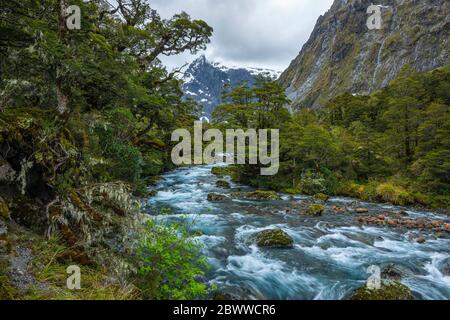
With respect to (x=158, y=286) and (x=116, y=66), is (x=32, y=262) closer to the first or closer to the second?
(x=158, y=286)

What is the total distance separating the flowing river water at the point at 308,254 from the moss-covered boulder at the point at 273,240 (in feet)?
1.01

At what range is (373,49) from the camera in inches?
4648

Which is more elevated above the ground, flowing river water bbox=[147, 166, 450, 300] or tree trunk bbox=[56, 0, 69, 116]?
tree trunk bbox=[56, 0, 69, 116]

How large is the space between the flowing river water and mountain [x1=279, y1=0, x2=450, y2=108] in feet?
301

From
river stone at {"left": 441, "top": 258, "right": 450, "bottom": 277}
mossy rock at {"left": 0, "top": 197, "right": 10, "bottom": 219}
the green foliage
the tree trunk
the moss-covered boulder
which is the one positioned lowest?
river stone at {"left": 441, "top": 258, "right": 450, "bottom": 277}

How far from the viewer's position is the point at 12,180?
695cm

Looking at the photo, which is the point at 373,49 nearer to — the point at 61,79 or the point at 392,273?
the point at 392,273

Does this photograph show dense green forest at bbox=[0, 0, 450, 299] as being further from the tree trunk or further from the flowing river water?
the flowing river water

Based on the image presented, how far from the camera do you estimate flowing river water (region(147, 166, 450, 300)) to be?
8.91 metres

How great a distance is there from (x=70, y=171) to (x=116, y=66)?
215 inches

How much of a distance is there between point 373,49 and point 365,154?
110 meters

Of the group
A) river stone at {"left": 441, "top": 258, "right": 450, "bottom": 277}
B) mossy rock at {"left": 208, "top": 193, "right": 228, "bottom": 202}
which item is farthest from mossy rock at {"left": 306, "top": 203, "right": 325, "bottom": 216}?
river stone at {"left": 441, "top": 258, "right": 450, "bottom": 277}

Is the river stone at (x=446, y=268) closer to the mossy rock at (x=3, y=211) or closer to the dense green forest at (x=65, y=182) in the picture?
the dense green forest at (x=65, y=182)
